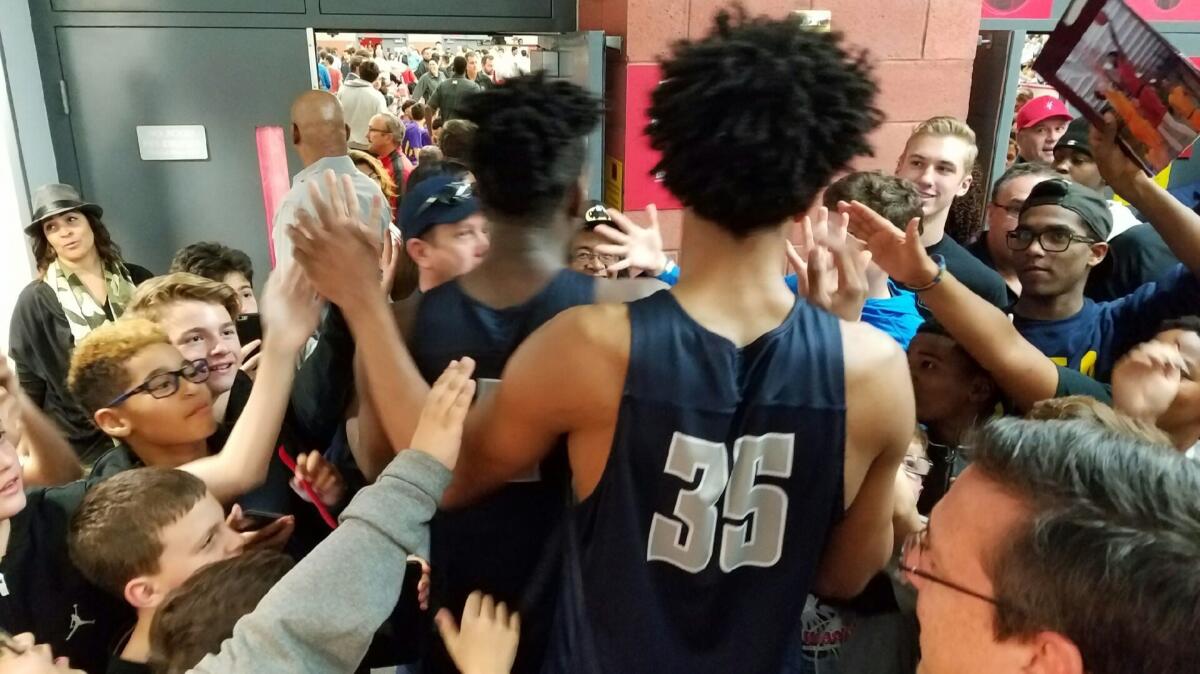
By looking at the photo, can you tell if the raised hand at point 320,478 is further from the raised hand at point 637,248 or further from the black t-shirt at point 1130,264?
the black t-shirt at point 1130,264

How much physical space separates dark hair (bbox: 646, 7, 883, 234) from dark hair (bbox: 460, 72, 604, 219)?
34 centimetres

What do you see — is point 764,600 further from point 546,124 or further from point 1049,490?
point 546,124

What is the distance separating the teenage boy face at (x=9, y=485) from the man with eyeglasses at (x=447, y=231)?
783 mm

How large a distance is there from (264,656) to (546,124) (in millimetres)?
926

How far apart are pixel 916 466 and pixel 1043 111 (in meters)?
2.61

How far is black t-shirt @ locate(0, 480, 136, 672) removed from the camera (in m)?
1.29

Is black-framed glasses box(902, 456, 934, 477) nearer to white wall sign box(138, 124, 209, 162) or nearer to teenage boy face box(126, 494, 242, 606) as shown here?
teenage boy face box(126, 494, 242, 606)

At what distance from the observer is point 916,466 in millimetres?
1676

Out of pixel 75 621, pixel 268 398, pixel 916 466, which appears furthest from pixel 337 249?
pixel 916 466

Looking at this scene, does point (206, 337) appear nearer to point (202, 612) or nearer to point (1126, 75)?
point (202, 612)

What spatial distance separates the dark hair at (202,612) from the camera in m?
1.11

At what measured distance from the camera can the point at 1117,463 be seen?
0.77 metres

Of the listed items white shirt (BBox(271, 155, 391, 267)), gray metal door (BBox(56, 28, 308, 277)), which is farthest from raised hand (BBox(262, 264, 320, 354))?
gray metal door (BBox(56, 28, 308, 277))

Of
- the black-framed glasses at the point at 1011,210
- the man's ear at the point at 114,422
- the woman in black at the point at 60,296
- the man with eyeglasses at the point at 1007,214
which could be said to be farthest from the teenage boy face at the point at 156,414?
the black-framed glasses at the point at 1011,210
